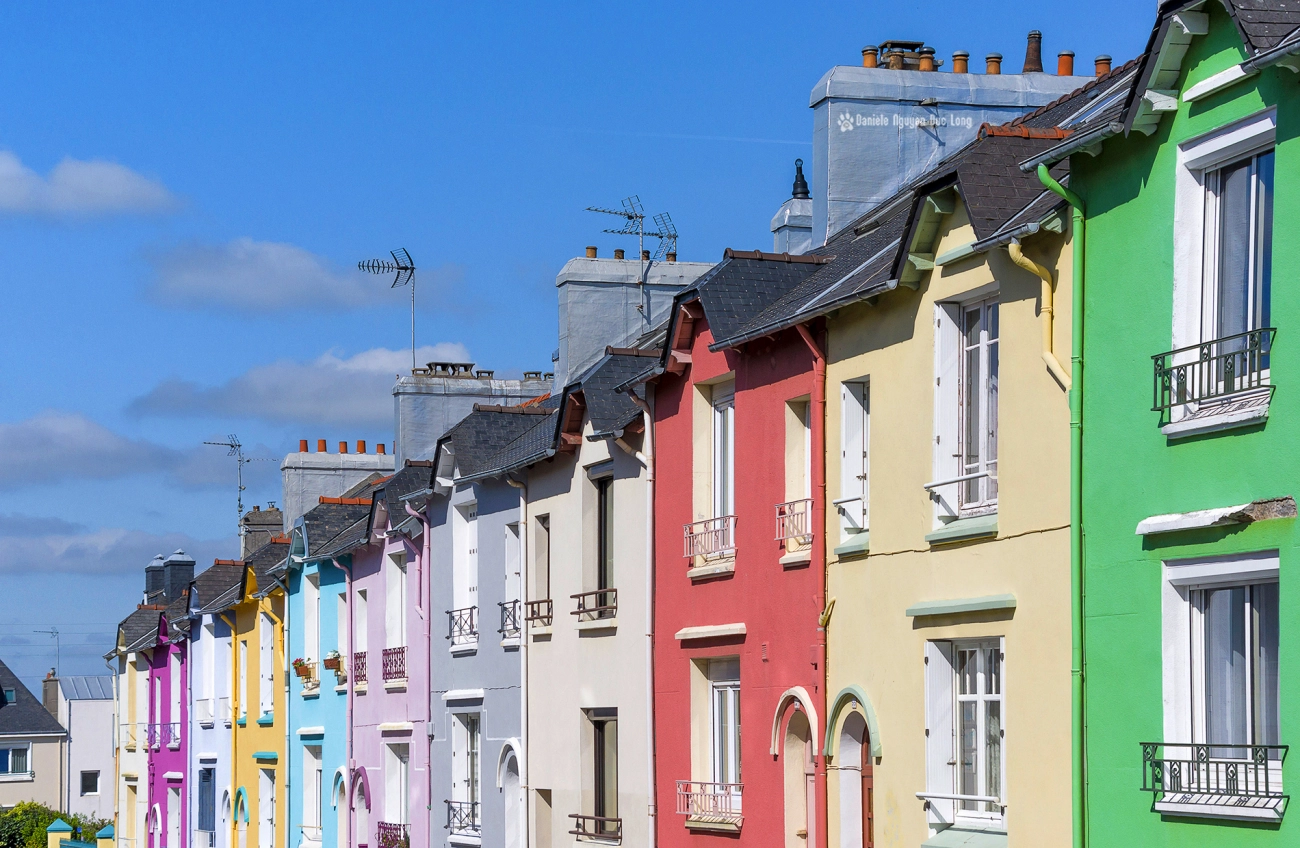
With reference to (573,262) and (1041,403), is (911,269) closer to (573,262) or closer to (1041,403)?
(1041,403)

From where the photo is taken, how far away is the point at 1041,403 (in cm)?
1447

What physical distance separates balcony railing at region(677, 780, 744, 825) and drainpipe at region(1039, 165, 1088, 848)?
260 inches

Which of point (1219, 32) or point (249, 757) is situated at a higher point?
point (1219, 32)

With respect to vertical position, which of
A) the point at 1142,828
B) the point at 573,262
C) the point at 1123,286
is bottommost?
the point at 1142,828

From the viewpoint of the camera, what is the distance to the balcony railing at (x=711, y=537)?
2039 centimetres

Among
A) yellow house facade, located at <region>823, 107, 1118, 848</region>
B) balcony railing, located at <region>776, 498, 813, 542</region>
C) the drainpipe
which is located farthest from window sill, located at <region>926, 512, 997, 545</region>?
balcony railing, located at <region>776, 498, 813, 542</region>

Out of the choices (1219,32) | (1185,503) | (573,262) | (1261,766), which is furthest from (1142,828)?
(573,262)

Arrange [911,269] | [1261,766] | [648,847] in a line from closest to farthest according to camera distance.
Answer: [1261,766] < [911,269] < [648,847]

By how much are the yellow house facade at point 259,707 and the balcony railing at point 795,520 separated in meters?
20.7

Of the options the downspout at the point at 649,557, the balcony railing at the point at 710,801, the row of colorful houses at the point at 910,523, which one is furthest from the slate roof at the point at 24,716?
the balcony railing at the point at 710,801

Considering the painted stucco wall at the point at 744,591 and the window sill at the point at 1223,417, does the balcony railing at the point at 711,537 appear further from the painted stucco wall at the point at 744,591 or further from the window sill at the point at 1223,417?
the window sill at the point at 1223,417

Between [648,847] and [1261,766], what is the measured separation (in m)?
11.0

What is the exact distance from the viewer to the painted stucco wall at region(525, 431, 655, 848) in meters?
22.4

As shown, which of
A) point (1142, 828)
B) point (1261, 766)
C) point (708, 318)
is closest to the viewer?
point (1261, 766)
